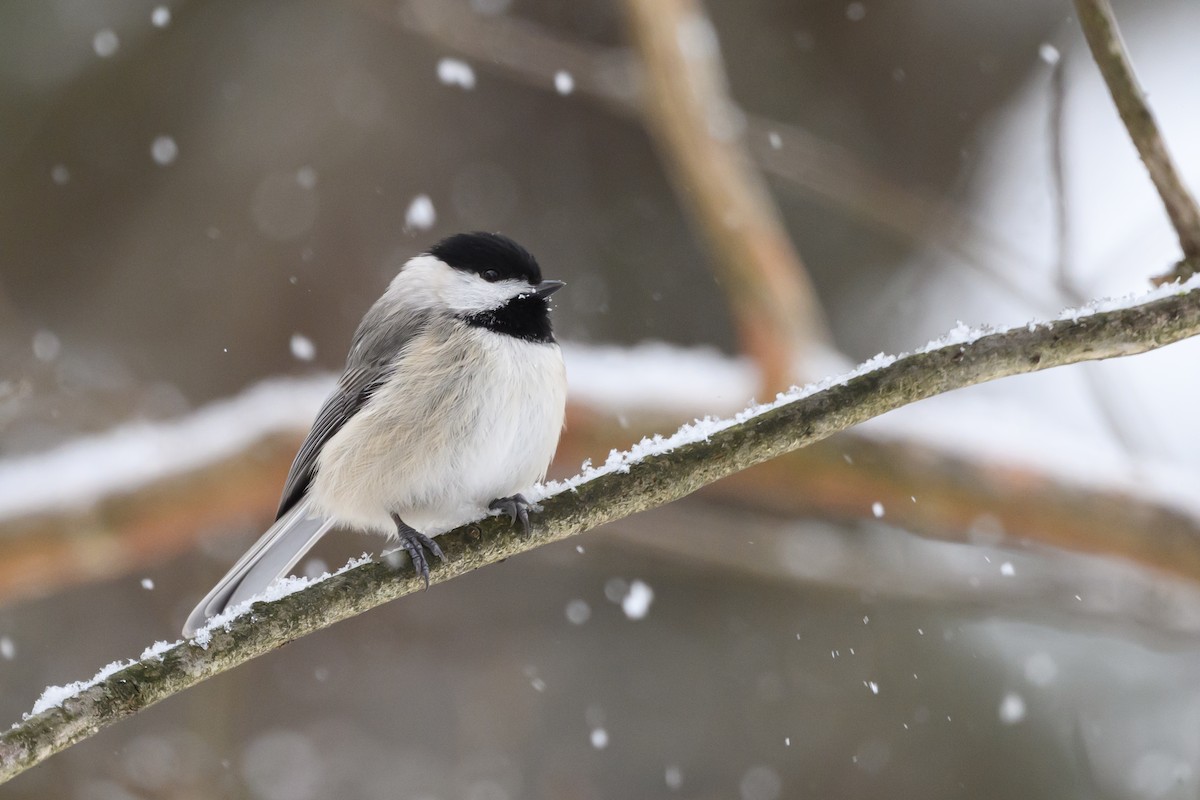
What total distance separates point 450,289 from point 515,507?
76cm

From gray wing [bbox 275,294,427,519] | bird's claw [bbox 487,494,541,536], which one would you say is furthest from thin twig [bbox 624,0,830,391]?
bird's claw [bbox 487,494,541,536]

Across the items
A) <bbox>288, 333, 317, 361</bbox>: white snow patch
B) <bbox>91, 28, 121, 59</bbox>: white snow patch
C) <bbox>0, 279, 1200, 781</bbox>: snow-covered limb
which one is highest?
<bbox>91, 28, 121, 59</bbox>: white snow patch

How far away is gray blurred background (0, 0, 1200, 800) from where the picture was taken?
14.5 ft

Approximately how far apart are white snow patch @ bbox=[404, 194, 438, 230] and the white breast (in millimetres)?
2887

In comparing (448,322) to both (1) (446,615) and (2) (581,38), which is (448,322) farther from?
(2) (581,38)

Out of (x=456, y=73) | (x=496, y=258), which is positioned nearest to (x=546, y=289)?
(x=496, y=258)

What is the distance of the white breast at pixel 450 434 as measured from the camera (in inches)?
83.4

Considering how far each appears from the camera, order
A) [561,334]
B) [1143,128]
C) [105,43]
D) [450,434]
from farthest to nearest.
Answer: [105,43] → [561,334] → [450,434] → [1143,128]

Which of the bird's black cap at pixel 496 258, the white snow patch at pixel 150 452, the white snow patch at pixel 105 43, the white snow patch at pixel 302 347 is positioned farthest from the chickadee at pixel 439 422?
the white snow patch at pixel 105 43

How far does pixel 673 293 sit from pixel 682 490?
153 inches

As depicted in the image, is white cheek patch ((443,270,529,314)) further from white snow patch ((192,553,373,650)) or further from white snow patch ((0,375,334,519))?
white snow patch ((0,375,334,519))

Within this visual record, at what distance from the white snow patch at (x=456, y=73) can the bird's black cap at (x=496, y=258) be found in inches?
128

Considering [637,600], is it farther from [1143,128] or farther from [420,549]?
[1143,128]

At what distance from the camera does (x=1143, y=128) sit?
169 cm
